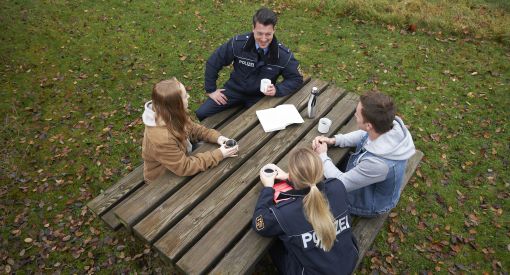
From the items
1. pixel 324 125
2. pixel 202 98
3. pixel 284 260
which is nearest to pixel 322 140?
pixel 324 125

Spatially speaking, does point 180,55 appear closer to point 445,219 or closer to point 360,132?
point 360,132

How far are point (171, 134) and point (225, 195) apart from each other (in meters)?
0.81

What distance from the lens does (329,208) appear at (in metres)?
2.69

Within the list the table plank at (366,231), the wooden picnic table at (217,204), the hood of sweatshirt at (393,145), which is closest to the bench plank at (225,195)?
the wooden picnic table at (217,204)

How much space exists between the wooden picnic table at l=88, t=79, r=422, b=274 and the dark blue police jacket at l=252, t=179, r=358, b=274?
18 cm

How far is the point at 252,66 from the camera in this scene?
4.56 meters

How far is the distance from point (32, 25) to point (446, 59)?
957 centimetres

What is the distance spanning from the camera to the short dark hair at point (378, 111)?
294 cm

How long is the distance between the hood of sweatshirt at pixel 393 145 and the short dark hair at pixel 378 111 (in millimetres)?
69

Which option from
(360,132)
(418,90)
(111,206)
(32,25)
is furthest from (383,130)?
(32,25)

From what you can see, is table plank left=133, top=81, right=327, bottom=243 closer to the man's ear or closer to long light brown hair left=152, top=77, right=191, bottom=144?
long light brown hair left=152, top=77, right=191, bottom=144

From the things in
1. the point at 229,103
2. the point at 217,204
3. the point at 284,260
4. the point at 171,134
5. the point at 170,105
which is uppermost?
the point at 170,105

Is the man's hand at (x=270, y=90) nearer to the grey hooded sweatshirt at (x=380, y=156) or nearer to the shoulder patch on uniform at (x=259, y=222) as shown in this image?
the grey hooded sweatshirt at (x=380, y=156)

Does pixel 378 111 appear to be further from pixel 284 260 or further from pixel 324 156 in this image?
pixel 284 260
